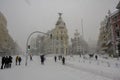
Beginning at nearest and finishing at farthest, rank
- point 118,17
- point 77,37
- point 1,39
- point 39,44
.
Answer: point 118,17
point 1,39
point 77,37
point 39,44

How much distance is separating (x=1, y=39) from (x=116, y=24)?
4790 centimetres

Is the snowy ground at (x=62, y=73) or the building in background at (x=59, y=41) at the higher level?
the building in background at (x=59, y=41)

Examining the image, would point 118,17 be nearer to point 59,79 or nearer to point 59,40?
point 59,79

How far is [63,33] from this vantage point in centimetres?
8994

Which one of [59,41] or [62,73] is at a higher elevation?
[59,41]

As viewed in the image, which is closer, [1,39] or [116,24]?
[116,24]

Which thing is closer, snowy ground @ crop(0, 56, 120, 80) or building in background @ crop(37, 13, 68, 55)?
snowy ground @ crop(0, 56, 120, 80)

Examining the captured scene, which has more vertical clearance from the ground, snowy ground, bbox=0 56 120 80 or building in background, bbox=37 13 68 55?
building in background, bbox=37 13 68 55

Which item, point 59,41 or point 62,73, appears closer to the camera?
point 62,73

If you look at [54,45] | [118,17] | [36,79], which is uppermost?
[118,17]

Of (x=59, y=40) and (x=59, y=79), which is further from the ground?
(x=59, y=40)

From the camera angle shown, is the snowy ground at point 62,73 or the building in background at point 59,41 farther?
the building in background at point 59,41

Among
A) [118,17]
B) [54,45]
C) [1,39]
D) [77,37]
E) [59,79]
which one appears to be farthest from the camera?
[77,37]

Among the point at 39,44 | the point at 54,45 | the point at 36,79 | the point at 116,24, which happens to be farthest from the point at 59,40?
the point at 36,79
